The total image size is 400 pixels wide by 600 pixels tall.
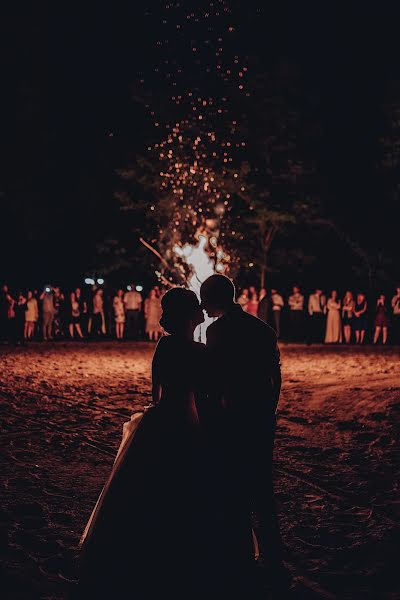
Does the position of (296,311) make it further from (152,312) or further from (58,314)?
(58,314)

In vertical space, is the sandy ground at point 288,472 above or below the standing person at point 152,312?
below

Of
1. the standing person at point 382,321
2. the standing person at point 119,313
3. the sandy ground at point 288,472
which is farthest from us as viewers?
the standing person at point 119,313

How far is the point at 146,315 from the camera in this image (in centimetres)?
2345

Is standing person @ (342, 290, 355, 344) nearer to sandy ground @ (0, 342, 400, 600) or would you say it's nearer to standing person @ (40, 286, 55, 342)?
sandy ground @ (0, 342, 400, 600)

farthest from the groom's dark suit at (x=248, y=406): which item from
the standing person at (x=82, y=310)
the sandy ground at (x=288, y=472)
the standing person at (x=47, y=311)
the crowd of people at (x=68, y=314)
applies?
the standing person at (x=82, y=310)

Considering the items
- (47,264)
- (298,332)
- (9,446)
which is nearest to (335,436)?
(9,446)

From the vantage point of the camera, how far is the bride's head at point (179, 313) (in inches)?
154

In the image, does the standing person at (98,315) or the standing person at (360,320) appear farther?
the standing person at (98,315)

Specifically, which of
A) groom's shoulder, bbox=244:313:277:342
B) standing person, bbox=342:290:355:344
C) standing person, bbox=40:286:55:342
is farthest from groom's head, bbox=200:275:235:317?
standing person, bbox=342:290:355:344

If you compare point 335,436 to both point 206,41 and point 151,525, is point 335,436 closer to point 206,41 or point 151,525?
point 151,525

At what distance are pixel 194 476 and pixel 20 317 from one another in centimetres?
2169

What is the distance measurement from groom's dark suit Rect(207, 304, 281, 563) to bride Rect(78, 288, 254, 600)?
0.17m

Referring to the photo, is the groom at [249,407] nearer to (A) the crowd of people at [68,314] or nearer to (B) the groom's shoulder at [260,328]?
(B) the groom's shoulder at [260,328]

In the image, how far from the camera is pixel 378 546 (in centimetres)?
485
